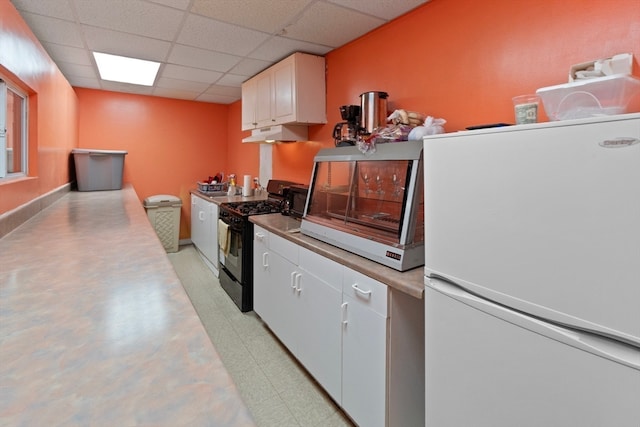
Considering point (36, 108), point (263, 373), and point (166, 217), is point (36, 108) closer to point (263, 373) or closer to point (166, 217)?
point (263, 373)

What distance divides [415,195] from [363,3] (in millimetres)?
1341

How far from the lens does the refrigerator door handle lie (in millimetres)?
775

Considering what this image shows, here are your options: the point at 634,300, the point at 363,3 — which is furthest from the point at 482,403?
the point at 363,3

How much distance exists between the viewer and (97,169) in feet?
12.0

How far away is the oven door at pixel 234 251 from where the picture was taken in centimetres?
297

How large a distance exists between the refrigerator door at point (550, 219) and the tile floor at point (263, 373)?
1.12 m

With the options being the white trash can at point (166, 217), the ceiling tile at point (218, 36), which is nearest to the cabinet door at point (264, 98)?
the ceiling tile at point (218, 36)

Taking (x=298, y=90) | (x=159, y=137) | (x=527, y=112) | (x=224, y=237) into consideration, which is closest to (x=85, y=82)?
(x=159, y=137)

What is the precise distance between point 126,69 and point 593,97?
4008 mm

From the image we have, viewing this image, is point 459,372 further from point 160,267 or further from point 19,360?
point 19,360

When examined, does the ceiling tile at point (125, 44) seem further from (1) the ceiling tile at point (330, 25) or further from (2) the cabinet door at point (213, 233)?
(2) the cabinet door at point (213, 233)

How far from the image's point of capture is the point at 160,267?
3.72 ft

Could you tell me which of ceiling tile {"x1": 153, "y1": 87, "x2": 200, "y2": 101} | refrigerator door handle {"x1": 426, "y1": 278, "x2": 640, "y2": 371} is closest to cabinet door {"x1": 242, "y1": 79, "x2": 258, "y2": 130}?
ceiling tile {"x1": 153, "y1": 87, "x2": 200, "y2": 101}

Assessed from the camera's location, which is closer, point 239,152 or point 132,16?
point 132,16
